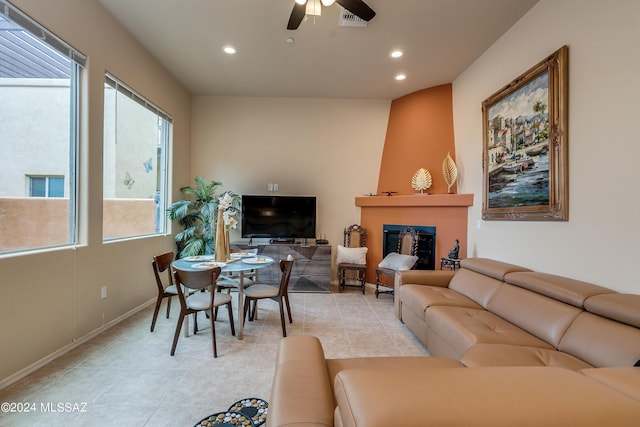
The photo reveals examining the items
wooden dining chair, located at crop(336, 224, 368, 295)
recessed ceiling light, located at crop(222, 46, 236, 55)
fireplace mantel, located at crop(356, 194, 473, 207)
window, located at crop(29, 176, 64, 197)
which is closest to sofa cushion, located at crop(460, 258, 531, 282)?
fireplace mantel, located at crop(356, 194, 473, 207)

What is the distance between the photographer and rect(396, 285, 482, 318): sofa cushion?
2531 millimetres

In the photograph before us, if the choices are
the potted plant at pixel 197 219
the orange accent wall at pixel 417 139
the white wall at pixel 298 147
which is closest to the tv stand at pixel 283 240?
the white wall at pixel 298 147

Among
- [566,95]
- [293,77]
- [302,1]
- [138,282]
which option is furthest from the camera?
[293,77]

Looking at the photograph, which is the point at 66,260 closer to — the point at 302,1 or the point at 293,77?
the point at 302,1

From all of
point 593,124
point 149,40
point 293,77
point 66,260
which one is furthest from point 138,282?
point 593,124

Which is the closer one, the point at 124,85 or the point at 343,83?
the point at 124,85

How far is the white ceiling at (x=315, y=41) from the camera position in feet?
8.87

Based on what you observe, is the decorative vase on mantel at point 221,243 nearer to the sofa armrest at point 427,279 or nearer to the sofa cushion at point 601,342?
the sofa armrest at point 427,279

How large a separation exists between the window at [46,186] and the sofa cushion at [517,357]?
3.42 m

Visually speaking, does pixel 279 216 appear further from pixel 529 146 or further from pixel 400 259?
pixel 529 146

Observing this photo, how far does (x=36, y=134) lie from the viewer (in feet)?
7.43

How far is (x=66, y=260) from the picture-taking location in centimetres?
238

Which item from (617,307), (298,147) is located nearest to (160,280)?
Result: (298,147)

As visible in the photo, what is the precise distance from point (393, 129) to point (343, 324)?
10.9ft
